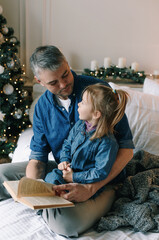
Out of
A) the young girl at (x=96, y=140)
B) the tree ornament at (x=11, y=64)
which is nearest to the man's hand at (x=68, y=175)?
the young girl at (x=96, y=140)

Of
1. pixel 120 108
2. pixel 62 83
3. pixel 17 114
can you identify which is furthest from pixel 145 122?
pixel 17 114

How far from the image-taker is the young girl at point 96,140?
4.71 feet

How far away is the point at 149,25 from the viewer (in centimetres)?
305

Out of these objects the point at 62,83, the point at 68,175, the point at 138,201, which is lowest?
the point at 138,201

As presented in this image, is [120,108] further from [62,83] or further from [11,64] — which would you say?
[11,64]

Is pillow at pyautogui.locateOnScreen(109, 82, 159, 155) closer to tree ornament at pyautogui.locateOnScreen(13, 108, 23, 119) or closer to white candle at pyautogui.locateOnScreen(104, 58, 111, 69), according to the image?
white candle at pyautogui.locateOnScreen(104, 58, 111, 69)

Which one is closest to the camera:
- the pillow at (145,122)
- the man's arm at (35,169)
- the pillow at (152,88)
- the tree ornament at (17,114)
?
the man's arm at (35,169)

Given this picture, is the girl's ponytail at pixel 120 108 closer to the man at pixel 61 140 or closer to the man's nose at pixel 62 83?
the man at pixel 61 140

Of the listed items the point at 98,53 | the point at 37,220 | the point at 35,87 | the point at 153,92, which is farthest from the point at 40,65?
the point at 98,53

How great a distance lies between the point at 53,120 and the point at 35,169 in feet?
1.00

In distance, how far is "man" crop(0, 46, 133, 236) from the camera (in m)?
1.36

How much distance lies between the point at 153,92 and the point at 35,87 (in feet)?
3.95

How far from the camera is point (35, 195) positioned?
1.23 metres

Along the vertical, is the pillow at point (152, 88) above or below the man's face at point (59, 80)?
below
